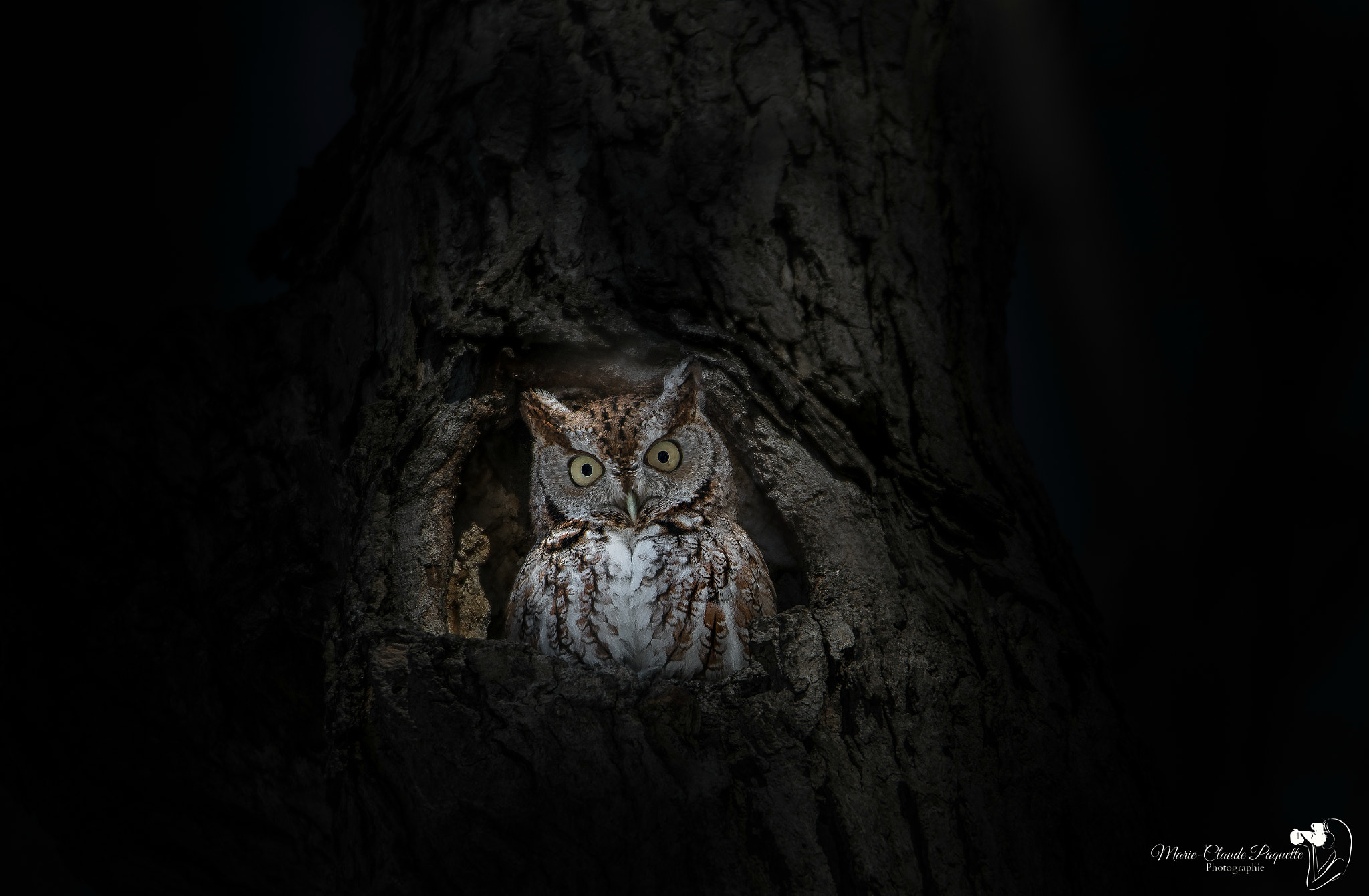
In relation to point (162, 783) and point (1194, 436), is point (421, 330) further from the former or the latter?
point (1194, 436)

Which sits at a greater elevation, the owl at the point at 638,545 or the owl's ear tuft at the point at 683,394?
the owl's ear tuft at the point at 683,394

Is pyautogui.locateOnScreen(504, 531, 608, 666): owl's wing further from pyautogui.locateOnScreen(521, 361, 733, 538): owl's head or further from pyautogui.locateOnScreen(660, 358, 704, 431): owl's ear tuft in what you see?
pyautogui.locateOnScreen(660, 358, 704, 431): owl's ear tuft

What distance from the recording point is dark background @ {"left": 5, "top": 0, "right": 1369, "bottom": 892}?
2.04 meters

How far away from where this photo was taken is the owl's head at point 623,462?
170cm

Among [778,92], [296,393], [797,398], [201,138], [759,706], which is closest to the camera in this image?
[759,706]

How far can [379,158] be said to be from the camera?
72.7 inches

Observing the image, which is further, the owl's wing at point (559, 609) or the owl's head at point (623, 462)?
the owl's head at point (623, 462)

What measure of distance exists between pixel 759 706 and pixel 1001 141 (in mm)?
1821

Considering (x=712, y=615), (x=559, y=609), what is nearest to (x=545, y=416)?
(x=559, y=609)

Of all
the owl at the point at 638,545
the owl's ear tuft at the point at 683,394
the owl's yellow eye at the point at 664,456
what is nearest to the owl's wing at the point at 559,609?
the owl at the point at 638,545

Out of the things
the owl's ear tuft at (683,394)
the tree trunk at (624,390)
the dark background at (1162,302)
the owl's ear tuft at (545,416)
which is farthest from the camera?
the dark background at (1162,302)

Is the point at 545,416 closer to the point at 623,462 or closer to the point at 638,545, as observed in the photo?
the point at 623,462

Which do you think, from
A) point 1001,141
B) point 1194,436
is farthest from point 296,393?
point 1194,436

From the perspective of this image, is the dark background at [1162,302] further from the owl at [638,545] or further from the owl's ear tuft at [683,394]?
the owl's ear tuft at [683,394]
